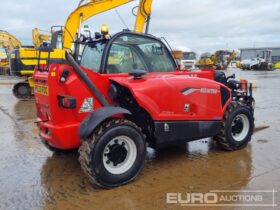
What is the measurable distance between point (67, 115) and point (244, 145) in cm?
307

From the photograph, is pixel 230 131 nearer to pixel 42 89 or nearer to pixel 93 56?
pixel 93 56

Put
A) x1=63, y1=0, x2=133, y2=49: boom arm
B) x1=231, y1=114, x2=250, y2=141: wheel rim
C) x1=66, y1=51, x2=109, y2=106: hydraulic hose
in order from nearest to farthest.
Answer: x1=66, y1=51, x2=109, y2=106: hydraulic hose
x1=231, y1=114, x2=250, y2=141: wheel rim
x1=63, y1=0, x2=133, y2=49: boom arm

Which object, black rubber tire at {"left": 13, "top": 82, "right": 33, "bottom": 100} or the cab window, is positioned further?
black rubber tire at {"left": 13, "top": 82, "right": 33, "bottom": 100}

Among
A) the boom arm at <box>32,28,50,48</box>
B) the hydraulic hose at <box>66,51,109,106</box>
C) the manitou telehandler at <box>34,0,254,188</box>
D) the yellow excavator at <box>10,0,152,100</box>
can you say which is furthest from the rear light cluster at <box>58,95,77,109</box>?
the boom arm at <box>32,28,50,48</box>

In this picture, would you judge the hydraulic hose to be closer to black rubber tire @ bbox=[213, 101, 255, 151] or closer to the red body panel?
the red body panel

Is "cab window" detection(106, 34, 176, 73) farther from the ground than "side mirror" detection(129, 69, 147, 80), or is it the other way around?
"cab window" detection(106, 34, 176, 73)

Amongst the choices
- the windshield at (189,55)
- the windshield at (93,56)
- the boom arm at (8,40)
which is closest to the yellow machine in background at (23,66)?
the windshield at (93,56)

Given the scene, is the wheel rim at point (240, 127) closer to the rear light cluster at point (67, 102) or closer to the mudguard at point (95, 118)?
the mudguard at point (95, 118)

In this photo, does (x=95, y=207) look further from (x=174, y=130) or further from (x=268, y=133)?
(x=268, y=133)

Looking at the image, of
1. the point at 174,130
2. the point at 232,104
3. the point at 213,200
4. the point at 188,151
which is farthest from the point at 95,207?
the point at 232,104

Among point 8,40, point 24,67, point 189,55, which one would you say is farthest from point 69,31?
point 189,55
